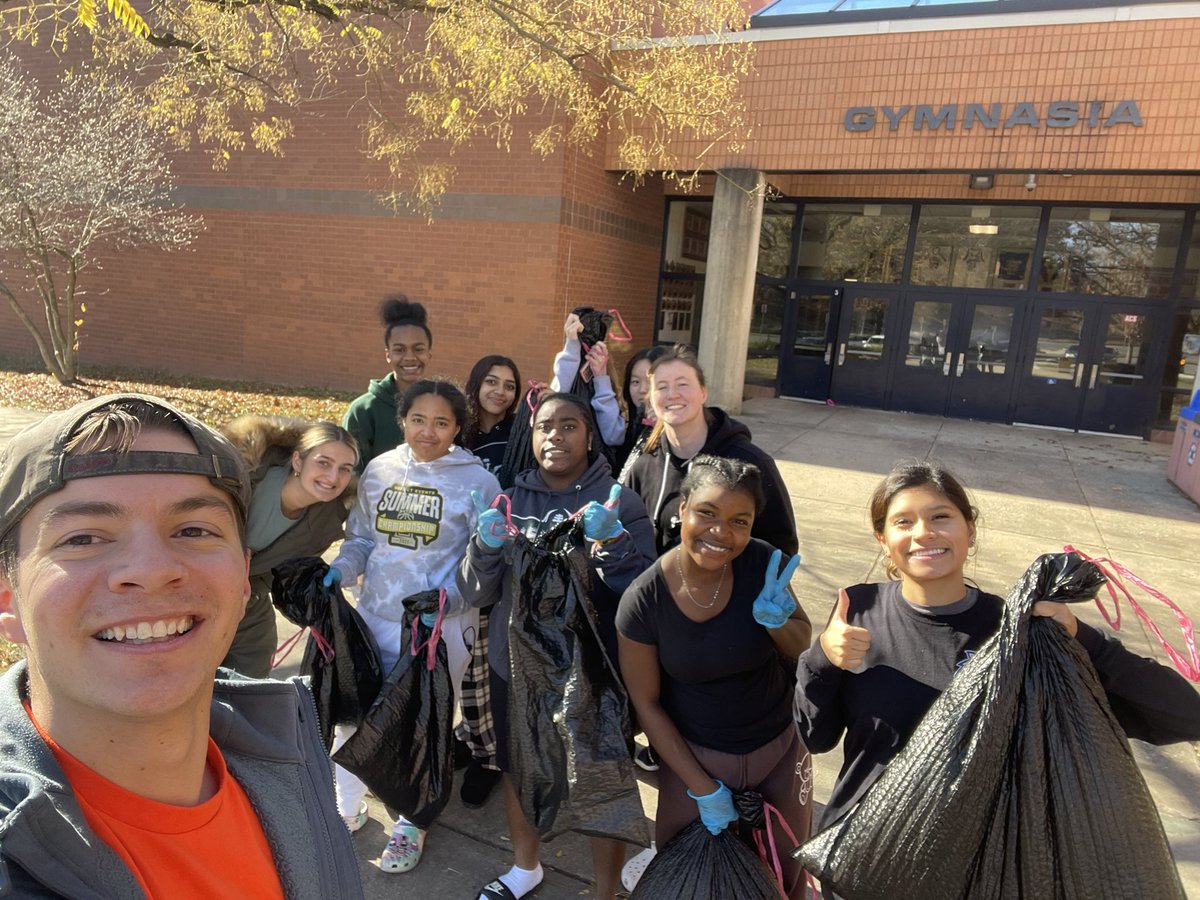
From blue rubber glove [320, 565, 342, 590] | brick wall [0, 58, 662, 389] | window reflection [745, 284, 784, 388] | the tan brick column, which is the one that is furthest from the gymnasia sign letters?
blue rubber glove [320, 565, 342, 590]

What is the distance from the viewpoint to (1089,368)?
1209 cm

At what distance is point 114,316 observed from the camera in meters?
14.0

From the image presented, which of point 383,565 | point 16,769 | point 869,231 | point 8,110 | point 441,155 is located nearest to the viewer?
point 16,769

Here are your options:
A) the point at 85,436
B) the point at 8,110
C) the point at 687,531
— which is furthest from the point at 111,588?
the point at 8,110

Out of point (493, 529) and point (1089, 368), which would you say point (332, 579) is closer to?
point (493, 529)

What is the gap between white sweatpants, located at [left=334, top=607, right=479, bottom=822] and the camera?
2633mm

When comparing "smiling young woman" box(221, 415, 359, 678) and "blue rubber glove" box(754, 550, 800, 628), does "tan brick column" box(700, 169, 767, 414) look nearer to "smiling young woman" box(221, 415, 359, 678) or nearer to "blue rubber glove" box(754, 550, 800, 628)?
"smiling young woman" box(221, 415, 359, 678)

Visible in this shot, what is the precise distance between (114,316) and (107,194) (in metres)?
3.22

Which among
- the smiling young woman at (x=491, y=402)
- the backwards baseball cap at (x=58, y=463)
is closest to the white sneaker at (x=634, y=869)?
the smiling young woman at (x=491, y=402)

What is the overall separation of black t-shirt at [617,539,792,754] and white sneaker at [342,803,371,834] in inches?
52.6

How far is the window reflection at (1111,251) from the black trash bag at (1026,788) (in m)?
13.1

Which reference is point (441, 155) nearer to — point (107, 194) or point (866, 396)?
point (107, 194)

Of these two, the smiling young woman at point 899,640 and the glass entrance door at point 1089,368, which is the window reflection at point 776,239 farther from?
the smiling young woman at point 899,640

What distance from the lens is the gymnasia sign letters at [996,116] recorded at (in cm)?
930
